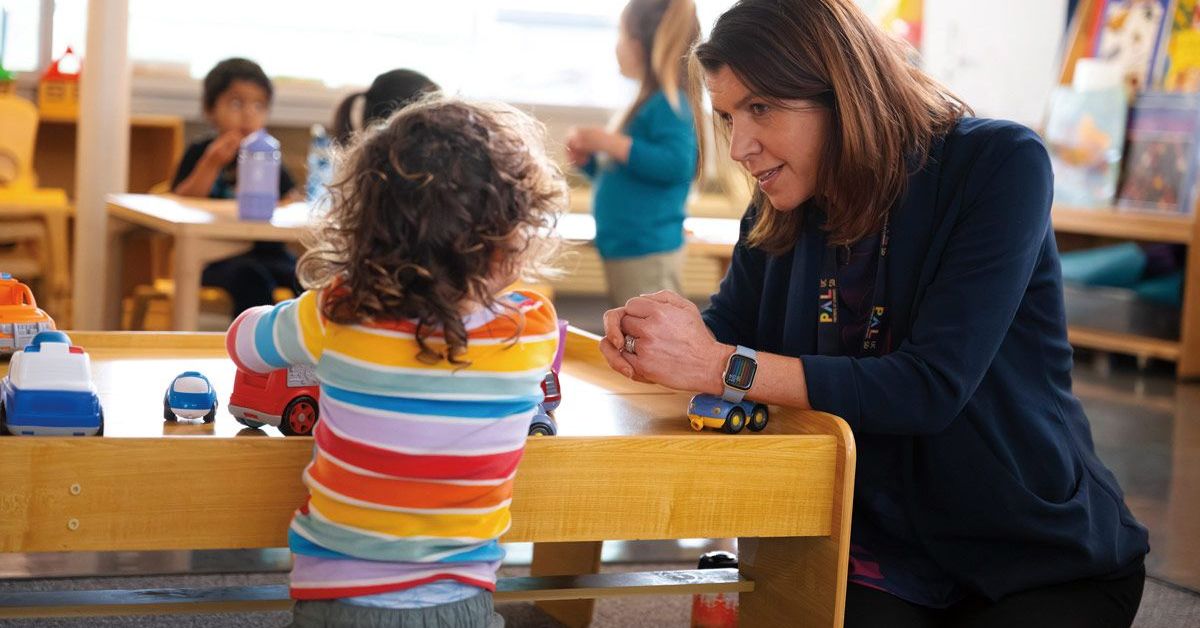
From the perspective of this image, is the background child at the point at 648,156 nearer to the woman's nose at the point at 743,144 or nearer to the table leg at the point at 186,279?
the table leg at the point at 186,279

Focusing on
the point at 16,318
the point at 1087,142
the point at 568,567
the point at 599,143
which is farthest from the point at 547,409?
the point at 1087,142

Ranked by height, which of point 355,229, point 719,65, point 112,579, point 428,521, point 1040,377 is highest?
point 719,65

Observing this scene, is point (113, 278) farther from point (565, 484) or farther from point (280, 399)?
point (565, 484)

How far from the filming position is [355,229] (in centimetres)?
119

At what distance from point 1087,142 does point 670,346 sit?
4452mm

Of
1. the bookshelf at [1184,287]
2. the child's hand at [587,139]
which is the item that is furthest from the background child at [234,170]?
the bookshelf at [1184,287]

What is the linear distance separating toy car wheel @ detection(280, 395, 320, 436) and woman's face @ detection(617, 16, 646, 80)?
8.06 feet

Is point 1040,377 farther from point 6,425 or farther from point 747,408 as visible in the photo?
point 6,425

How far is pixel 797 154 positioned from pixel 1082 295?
4120mm

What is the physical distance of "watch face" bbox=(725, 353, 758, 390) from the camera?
1461mm

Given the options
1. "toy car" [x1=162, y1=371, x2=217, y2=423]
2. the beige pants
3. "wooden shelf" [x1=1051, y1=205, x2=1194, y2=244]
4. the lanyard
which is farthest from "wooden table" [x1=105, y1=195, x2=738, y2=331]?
"wooden shelf" [x1=1051, y1=205, x2=1194, y2=244]

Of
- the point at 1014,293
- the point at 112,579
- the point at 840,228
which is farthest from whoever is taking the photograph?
the point at 112,579

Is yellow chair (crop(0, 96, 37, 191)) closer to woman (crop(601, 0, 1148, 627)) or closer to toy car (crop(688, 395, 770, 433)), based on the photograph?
woman (crop(601, 0, 1148, 627))

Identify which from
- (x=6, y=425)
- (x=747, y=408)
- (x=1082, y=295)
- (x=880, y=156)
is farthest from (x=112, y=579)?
(x=1082, y=295)
